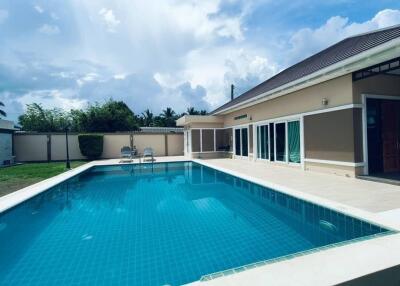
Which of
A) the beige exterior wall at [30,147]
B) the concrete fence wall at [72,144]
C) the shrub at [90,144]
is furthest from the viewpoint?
the shrub at [90,144]

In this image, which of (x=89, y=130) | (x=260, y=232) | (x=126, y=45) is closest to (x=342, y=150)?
(x=260, y=232)

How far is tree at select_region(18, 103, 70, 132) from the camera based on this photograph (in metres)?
36.8

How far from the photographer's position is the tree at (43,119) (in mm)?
36812

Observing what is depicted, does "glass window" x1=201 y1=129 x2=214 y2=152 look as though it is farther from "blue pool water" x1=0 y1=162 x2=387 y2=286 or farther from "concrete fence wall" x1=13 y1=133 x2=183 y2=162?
"blue pool water" x1=0 y1=162 x2=387 y2=286

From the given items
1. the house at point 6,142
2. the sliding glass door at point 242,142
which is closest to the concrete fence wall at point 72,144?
the house at point 6,142

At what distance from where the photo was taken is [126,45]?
45.8 feet

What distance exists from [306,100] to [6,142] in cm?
1936

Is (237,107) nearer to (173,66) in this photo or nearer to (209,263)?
(173,66)

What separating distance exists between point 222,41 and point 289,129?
7.03 m

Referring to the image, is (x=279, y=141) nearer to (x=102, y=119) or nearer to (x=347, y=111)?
(x=347, y=111)

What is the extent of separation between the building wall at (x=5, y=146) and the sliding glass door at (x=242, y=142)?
52.5ft

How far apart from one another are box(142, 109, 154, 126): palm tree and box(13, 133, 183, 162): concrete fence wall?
2528 cm

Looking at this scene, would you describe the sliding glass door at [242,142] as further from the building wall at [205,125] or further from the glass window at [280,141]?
the glass window at [280,141]

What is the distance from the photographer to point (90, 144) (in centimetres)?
1977
